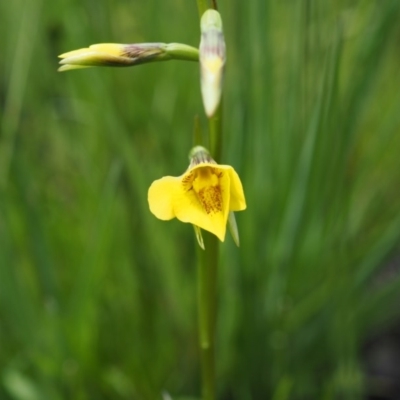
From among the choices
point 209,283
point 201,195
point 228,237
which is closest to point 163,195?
point 201,195

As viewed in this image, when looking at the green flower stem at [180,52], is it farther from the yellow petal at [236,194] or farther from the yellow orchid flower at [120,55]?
the yellow petal at [236,194]

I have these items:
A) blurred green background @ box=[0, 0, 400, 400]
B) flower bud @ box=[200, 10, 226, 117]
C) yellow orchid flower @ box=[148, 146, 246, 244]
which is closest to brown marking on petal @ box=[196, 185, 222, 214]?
yellow orchid flower @ box=[148, 146, 246, 244]

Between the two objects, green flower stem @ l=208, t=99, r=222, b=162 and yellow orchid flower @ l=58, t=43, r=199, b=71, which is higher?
yellow orchid flower @ l=58, t=43, r=199, b=71

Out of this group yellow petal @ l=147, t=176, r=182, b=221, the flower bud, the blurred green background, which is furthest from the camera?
the blurred green background

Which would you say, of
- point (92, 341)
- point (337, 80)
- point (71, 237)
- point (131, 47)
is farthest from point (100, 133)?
point (131, 47)

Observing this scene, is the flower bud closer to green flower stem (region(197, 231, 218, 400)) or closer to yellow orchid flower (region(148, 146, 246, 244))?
yellow orchid flower (region(148, 146, 246, 244))

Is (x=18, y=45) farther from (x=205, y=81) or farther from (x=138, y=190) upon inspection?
(x=205, y=81)

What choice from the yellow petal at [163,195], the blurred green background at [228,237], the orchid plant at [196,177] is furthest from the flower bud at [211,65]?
the blurred green background at [228,237]
